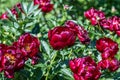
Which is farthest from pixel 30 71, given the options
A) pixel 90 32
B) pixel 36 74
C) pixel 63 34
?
pixel 90 32

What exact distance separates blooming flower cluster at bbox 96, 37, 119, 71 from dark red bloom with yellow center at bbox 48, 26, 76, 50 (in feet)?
0.63

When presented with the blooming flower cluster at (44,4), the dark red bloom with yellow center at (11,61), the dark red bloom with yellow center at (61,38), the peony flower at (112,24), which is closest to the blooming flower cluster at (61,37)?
the dark red bloom with yellow center at (61,38)

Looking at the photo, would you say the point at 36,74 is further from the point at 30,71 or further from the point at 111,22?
the point at 111,22

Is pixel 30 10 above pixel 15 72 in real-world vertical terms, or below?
above

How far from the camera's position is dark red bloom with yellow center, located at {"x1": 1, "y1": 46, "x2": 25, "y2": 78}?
71.1 inches

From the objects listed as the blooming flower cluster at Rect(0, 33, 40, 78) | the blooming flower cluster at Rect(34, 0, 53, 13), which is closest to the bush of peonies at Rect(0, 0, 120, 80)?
the blooming flower cluster at Rect(0, 33, 40, 78)

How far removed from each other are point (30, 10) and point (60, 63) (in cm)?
63

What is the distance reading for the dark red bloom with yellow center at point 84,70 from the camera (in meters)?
1.77

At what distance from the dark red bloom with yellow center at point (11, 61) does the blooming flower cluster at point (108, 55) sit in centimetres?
38

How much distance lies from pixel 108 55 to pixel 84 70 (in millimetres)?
256

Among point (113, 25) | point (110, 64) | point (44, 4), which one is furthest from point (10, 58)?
point (44, 4)

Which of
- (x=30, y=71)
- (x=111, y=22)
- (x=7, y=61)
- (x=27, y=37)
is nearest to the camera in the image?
(x=7, y=61)

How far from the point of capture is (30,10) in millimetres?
2588

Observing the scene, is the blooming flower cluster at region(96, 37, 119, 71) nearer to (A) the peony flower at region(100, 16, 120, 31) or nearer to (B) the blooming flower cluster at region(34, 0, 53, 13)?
(A) the peony flower at region(100, 16, 120, 31)
